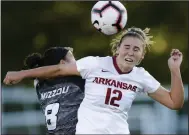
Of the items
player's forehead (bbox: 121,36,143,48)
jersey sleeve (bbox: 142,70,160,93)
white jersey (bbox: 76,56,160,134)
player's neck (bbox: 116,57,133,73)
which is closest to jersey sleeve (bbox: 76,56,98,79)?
white jersey (bbox: 76,56,160,134)

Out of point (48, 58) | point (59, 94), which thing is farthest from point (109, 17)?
point (59, 94)

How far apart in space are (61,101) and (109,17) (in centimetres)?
93

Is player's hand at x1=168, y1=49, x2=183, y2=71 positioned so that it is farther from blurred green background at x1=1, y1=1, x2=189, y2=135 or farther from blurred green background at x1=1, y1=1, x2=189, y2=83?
Answer: blurred green background at x1=1, y1=1, x2=189, y2=83

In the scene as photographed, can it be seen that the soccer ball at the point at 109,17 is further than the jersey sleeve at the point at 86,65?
Yes

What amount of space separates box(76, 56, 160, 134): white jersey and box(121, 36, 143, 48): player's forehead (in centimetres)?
19

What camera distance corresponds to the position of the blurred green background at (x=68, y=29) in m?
18.7

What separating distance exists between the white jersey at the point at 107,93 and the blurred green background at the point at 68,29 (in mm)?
11666

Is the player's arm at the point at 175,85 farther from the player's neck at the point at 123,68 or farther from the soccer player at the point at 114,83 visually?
the player's neck at the point at 123,68

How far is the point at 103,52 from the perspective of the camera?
59.6 feet

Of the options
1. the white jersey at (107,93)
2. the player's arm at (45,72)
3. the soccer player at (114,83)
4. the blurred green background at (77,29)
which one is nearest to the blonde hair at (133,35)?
the soccer player at (114,83)

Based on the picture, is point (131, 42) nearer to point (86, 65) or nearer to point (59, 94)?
point (86, 65)

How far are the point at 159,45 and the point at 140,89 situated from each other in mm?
11993

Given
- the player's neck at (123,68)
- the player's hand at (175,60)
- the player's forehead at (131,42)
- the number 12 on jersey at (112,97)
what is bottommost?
the number 12 on jersey at (112,97)

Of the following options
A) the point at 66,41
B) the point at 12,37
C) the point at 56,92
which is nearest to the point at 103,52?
the point at 66,41
